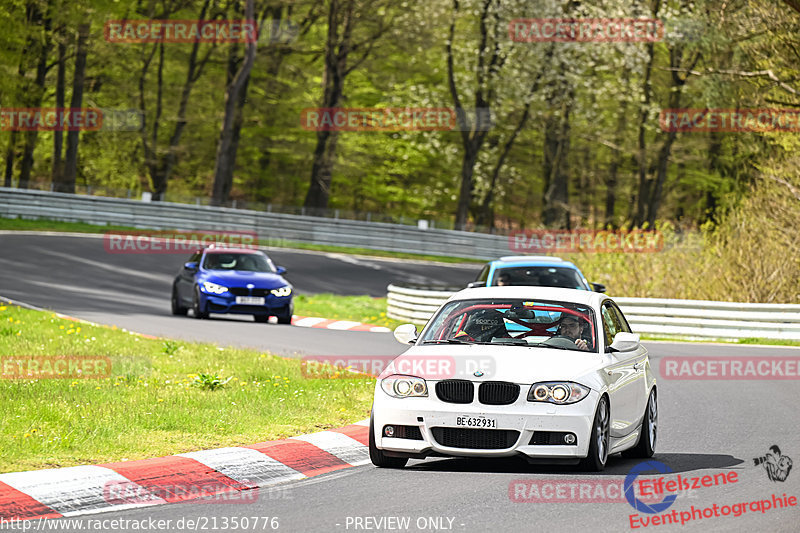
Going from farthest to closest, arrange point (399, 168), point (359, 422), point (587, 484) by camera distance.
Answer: point (399, 168)
point (359, 422)
point (587, 484)

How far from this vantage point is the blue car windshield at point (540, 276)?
827 inches

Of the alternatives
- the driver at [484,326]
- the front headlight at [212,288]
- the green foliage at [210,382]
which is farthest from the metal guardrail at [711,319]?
the driver at [484,326]

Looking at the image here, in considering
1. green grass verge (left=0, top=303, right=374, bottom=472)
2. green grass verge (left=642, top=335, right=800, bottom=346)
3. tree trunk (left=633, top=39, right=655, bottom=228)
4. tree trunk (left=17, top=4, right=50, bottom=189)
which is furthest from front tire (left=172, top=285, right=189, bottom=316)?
tree trunk (left=633, top=39, right=655, bottom=228)

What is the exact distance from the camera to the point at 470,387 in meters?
9.12

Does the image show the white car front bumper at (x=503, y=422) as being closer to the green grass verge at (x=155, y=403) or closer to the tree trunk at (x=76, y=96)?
the green grass verge at (x=155, y=403)

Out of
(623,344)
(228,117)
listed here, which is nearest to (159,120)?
(228,117)

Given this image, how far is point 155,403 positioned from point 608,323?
4250 mm

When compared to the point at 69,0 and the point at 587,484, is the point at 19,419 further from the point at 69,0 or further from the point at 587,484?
the point at 69,0

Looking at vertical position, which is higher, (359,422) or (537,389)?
(537,389)

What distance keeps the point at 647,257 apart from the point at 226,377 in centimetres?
1772

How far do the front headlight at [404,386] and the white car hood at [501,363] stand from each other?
6 cm

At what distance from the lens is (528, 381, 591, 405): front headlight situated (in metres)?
9.06

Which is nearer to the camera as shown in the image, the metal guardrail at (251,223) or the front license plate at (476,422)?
the front license plate at (476,422)

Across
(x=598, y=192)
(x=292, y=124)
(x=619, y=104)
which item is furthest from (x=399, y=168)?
(x=598, y=192)
